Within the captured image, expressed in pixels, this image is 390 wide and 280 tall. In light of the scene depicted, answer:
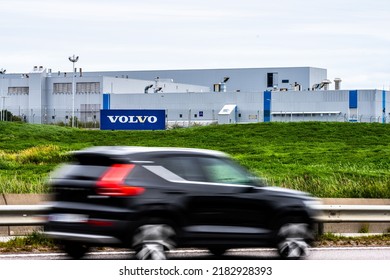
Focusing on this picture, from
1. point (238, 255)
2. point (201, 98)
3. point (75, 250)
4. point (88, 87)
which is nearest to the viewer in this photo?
point (75, 250)

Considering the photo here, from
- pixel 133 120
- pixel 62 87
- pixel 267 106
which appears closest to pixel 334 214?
pixel 133 120

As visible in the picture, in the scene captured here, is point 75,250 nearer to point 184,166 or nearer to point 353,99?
point 184,166

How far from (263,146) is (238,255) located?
3950 centimetres

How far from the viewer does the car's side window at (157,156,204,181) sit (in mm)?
12219

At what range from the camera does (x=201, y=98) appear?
98.1 m

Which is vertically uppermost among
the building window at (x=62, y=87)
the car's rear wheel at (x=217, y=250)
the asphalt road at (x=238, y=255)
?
the building window at (x=62, y=87)

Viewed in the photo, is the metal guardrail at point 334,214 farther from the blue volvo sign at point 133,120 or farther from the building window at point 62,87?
the building window at point 62,87

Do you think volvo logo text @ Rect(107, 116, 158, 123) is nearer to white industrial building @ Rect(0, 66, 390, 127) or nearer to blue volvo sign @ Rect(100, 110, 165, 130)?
blue volvo sign @ Rect(100, 110, 165, 130)

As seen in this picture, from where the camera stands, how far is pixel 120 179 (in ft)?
38.2

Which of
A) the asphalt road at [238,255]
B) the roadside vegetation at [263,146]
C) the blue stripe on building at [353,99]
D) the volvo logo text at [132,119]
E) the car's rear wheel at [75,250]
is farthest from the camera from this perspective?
the blue stripe on building at [353,99]

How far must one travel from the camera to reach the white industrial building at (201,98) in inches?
3644

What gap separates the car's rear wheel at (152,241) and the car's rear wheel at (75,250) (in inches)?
46.4

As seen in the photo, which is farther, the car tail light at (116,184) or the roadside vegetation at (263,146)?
the roadside vegetation at (263,146)

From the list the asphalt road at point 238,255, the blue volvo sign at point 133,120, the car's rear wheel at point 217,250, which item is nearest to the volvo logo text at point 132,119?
the blue volvo sign at point 133,120
